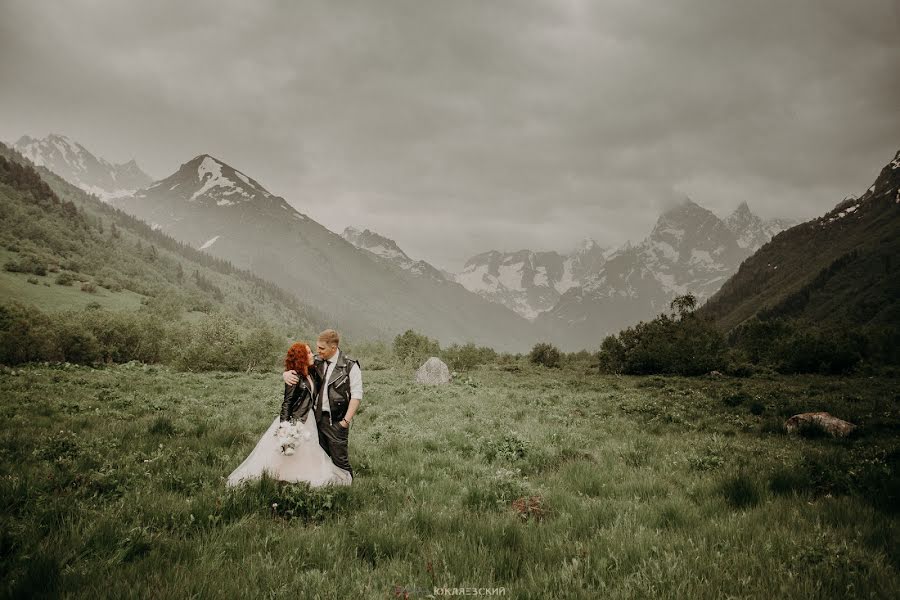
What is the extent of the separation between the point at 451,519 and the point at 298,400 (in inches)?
148

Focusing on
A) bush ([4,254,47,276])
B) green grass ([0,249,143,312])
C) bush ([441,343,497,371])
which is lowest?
bush ([441,343,497,371])

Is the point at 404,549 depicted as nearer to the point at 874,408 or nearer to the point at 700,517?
the point at 700,517

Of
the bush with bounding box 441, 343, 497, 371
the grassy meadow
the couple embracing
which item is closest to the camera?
the grassy meadow

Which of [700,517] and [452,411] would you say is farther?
[452,411]

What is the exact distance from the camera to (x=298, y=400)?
24.6 ft

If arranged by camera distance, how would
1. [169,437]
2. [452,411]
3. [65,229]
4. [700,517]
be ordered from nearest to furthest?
1. [700,517]
2. [169,437]
3. [452,411]
4. [65,229]

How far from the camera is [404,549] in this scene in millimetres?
4762

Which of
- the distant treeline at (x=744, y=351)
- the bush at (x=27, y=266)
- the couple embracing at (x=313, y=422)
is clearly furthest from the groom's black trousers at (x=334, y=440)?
the bush at (x=27, y=266)

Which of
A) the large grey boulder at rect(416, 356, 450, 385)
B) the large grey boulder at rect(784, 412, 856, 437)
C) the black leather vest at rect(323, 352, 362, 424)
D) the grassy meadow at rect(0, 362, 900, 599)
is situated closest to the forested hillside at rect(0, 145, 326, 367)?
the large grey boulder at rect(416, 356, 450, 385)

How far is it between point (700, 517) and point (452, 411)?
12.9 m

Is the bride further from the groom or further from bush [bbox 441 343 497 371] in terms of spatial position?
bush [bbox 441 343 497 371]

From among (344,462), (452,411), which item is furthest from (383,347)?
(344,462)

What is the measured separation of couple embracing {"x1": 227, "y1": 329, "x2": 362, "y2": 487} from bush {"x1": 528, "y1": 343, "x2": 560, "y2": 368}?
7687 cm

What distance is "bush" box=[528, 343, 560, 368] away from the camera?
81.5 metres
